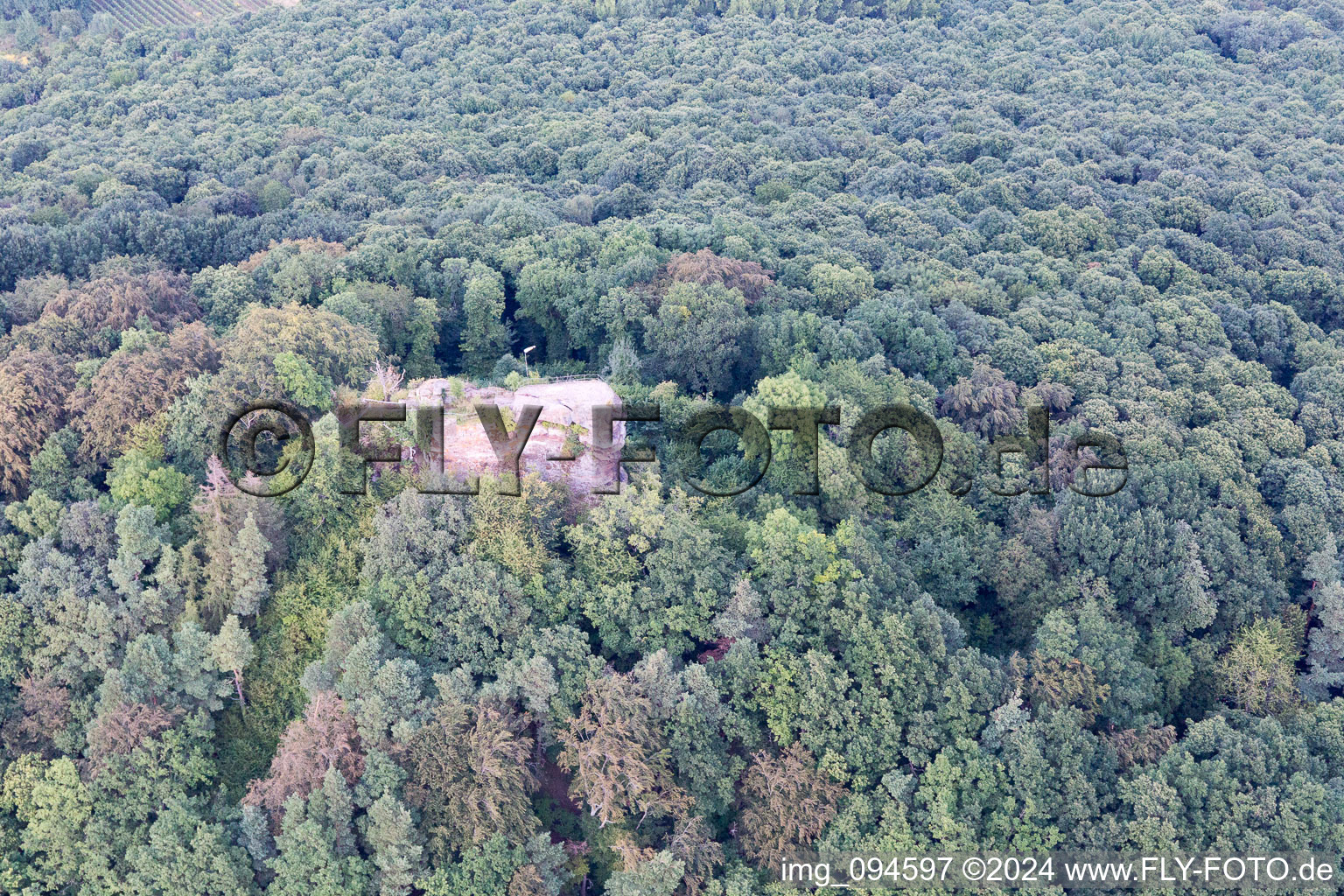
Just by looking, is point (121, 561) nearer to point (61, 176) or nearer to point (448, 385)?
point (448, 385)

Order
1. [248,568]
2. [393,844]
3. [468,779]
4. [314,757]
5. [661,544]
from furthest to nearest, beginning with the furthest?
[661,544], [248,568], [314,757], [468,779], [393,844]

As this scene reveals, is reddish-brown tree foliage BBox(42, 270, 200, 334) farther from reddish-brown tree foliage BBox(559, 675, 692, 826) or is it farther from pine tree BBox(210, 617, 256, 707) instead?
reddish-brown tree foliage BBox(559, 675, 692, 826)

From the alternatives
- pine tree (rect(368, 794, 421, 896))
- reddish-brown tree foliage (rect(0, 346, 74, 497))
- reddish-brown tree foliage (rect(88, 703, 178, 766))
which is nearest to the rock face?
pine tree (rect(368, 794, 421, 896))

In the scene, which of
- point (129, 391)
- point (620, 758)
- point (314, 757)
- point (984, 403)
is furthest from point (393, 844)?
point (984, 403)

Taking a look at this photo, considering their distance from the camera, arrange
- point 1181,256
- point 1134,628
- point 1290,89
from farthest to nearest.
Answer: point 1290,89 < point 1181,256 < point 1134,628

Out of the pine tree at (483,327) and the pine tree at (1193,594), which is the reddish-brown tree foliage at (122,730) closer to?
the pine tree at (483,327)

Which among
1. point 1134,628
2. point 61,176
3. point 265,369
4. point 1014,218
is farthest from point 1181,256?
point 61,176

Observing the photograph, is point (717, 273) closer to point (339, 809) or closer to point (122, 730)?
point (339, 809)
